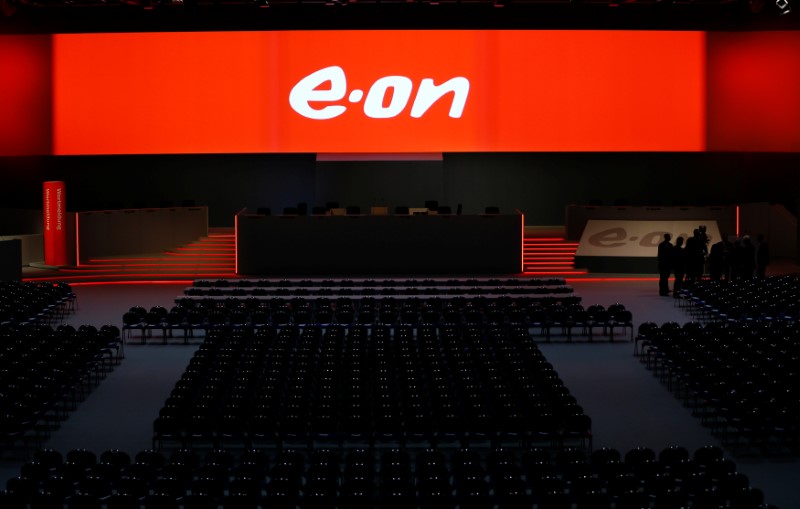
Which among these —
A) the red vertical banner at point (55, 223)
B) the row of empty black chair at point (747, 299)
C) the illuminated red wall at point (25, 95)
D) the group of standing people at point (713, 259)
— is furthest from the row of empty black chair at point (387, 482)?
the illuminated red wall at point (25, 95)

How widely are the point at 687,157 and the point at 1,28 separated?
854 inches

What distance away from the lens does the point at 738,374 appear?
49.8ft

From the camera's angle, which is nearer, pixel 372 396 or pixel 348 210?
pixel 372 396

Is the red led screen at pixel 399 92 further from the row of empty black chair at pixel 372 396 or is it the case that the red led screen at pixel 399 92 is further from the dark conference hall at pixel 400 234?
the row of empty black chair at pixel 372 396

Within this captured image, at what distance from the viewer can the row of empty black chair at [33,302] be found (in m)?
21.0

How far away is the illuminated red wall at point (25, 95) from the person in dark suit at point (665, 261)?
57.2ft

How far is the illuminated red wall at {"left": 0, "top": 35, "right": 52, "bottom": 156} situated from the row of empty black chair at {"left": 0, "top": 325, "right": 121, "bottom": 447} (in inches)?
454

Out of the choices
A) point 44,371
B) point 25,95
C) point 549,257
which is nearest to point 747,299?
point 549,257

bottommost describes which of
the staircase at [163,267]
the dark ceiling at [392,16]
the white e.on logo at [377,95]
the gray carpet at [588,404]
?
the gray carpet at [588,404]

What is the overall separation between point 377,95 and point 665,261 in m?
9.52

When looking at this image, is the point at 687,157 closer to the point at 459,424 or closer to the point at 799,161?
the point at 799,161

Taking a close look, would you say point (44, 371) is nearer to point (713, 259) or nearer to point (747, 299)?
point (747, 299)

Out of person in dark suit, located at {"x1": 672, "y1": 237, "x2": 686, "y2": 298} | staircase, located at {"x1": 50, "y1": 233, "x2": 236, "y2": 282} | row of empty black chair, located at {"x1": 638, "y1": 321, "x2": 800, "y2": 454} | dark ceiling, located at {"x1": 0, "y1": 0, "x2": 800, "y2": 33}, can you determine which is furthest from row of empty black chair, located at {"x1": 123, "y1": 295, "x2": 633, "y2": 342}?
dark ceiling, located at {"x1": 0, "y1": 0, "x2": 800, "y2": 33}

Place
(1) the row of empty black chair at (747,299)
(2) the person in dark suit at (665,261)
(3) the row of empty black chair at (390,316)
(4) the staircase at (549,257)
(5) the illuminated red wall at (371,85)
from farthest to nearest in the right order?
(5) the illuminated red wall at (371,85) < (4) the staircase at (549,257) < (2) the person in dark suit at (665,261) < (1) the row of empty black chair at (747,299) < (3) the row of empty black chair at (390,316)
